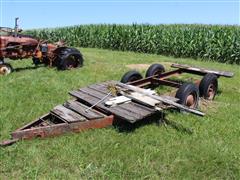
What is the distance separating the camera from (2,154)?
5.48m

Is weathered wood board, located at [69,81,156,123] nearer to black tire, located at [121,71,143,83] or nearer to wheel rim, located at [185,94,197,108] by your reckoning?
black tire, located at [121,71,143,83]

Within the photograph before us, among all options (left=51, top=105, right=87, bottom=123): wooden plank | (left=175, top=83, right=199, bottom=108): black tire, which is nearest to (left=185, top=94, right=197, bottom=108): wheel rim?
(left=175, top=83, right=199, bottom=108): black tire

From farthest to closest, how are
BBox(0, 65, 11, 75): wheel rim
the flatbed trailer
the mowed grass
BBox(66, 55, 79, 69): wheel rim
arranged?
BBox(66, 55, 79, 69): wheel rim < BBox(0, 65, 11, 75): wheel rim < the flatbed trailer < the mowed grass

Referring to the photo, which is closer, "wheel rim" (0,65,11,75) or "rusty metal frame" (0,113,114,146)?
"rusty metal frame" (0,113,114,146)

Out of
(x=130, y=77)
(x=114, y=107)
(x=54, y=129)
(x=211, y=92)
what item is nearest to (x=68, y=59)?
(x=130, y=77)

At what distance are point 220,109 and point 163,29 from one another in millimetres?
15831

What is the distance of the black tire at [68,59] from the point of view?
1248 cm

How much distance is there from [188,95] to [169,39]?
15.1m

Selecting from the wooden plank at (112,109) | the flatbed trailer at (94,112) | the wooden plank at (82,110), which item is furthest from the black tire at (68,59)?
the wooden plank at (82,110)

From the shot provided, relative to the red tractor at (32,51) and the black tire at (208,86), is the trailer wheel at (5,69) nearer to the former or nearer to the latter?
the red tractor at (32,51)

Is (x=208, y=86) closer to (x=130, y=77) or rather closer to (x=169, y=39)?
(x=130, y=77)

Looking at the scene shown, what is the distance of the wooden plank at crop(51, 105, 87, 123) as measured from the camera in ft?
20.6

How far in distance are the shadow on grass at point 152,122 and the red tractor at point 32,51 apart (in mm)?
6085

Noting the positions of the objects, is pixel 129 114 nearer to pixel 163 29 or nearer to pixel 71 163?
pixel 71 163
